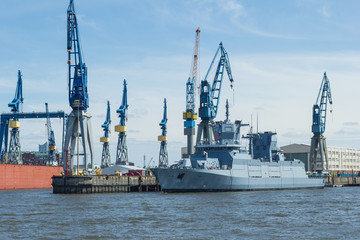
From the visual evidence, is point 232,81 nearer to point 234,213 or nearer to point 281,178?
point 281,178

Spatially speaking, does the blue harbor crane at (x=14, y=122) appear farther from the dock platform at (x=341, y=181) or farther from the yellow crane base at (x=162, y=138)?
the dock platform at (x=341, y=181)

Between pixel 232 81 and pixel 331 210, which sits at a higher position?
pixel 232 81

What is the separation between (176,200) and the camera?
61.4 meters

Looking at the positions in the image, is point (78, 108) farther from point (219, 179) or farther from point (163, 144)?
point (163, 144)

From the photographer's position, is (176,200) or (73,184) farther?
(73,184)

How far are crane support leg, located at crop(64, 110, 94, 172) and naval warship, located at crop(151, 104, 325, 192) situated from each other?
15996 millimetres

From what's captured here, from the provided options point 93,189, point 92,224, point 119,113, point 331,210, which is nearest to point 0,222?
point 92,224

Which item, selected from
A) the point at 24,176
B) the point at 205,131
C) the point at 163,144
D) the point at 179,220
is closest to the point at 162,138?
the point at 163,144

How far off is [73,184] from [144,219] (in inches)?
1322

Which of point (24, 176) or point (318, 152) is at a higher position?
point (318, 152)

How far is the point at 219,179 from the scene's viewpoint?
247 ft

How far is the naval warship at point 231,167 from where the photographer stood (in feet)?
243

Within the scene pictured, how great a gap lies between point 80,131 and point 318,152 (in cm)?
7091

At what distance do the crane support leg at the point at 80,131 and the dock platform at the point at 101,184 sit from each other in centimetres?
525
